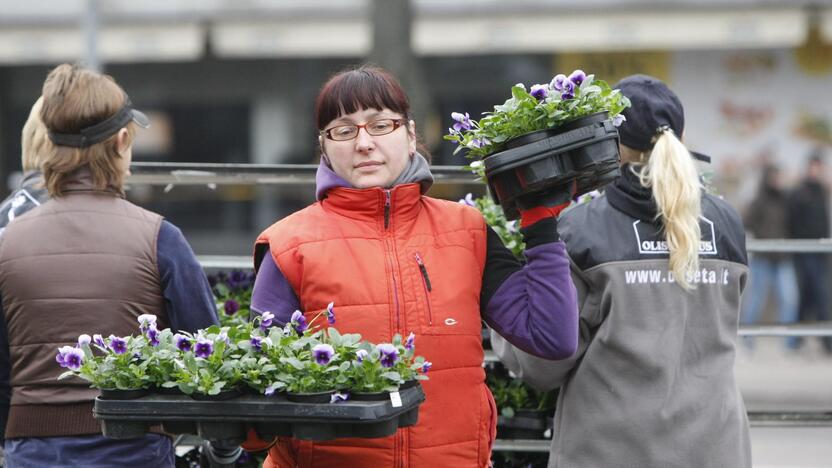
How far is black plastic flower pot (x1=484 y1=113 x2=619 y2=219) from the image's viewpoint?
269 cm

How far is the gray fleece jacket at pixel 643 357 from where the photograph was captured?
10.4 ft

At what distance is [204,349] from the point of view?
2.57 meters

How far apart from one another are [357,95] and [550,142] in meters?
0.46

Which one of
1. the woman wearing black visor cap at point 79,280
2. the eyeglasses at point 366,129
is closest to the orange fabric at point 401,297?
the eyeglasses at point 366,129

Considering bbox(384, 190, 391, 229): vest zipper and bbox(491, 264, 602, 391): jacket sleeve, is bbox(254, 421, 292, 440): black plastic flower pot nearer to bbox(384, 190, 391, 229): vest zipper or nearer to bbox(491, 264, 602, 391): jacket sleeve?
bbox(384, 190, 391, 229): vest zipper

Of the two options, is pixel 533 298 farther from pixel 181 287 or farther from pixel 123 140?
pixel 123 140

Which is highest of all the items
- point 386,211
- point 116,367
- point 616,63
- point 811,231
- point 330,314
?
point 616,63

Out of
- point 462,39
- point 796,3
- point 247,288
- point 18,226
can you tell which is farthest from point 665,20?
point 18,226

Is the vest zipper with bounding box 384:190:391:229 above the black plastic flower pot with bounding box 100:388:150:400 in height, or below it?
above

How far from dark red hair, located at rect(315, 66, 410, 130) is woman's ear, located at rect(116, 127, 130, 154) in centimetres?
79

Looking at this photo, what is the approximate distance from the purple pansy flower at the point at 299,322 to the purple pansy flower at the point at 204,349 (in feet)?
0.60

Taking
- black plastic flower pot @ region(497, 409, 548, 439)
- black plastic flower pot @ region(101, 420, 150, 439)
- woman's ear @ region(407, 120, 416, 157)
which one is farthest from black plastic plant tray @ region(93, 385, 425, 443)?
black plastic flower pot @ region(497, 409, 548, 439)

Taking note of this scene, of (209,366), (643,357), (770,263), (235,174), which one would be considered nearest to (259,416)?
(209,366)

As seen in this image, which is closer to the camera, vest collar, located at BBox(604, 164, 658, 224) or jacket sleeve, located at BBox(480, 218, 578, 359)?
jacket sleeve, located at BBox(480, 218, 578, 359)
